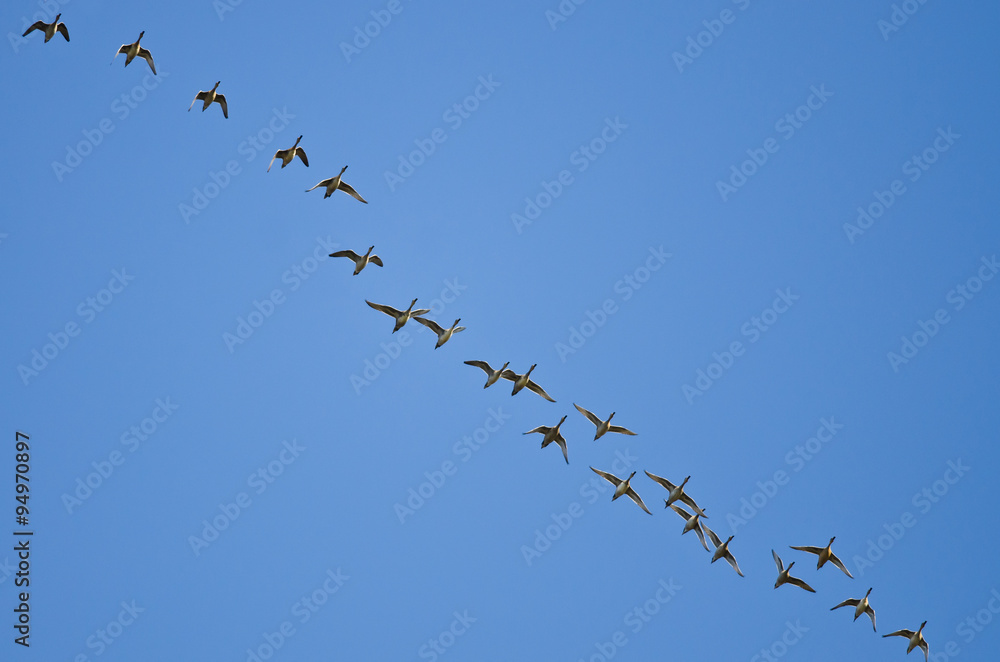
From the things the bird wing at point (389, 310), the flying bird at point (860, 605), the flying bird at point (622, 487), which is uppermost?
the flying bird at point (860, 605)

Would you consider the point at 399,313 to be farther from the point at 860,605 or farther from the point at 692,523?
the point at 860,605

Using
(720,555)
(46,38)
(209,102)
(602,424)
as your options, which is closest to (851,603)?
(720,555)

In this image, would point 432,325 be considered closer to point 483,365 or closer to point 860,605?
point 483,365

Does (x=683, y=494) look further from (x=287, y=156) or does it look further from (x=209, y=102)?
(x=209, y=102)

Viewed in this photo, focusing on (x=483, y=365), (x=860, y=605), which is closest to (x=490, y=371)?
(x=483, y=365)

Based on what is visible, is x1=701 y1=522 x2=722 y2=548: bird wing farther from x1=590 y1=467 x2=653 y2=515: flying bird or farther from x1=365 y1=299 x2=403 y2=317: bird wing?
x1=365 y1=299 x2=403 y2=317: bird wing

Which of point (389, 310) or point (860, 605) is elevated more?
point (860, 605)

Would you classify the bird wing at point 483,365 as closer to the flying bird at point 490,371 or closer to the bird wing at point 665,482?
the flying bird at point 490,371

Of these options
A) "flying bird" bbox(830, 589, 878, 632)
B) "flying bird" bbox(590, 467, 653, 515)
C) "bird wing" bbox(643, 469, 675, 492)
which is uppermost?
"flying bird" bbox(830, 589, 878, 632)

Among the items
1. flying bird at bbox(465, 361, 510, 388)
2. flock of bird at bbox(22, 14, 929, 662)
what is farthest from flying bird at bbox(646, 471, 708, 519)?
flying bird at bbox(465, 361, 510, 388)

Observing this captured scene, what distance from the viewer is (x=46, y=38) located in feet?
151

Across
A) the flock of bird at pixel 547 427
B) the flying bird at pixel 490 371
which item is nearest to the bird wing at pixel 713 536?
the flock of bird at pixel 547 427

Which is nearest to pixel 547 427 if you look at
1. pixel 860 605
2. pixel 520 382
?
pixel 520 382

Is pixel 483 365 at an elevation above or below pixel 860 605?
below
